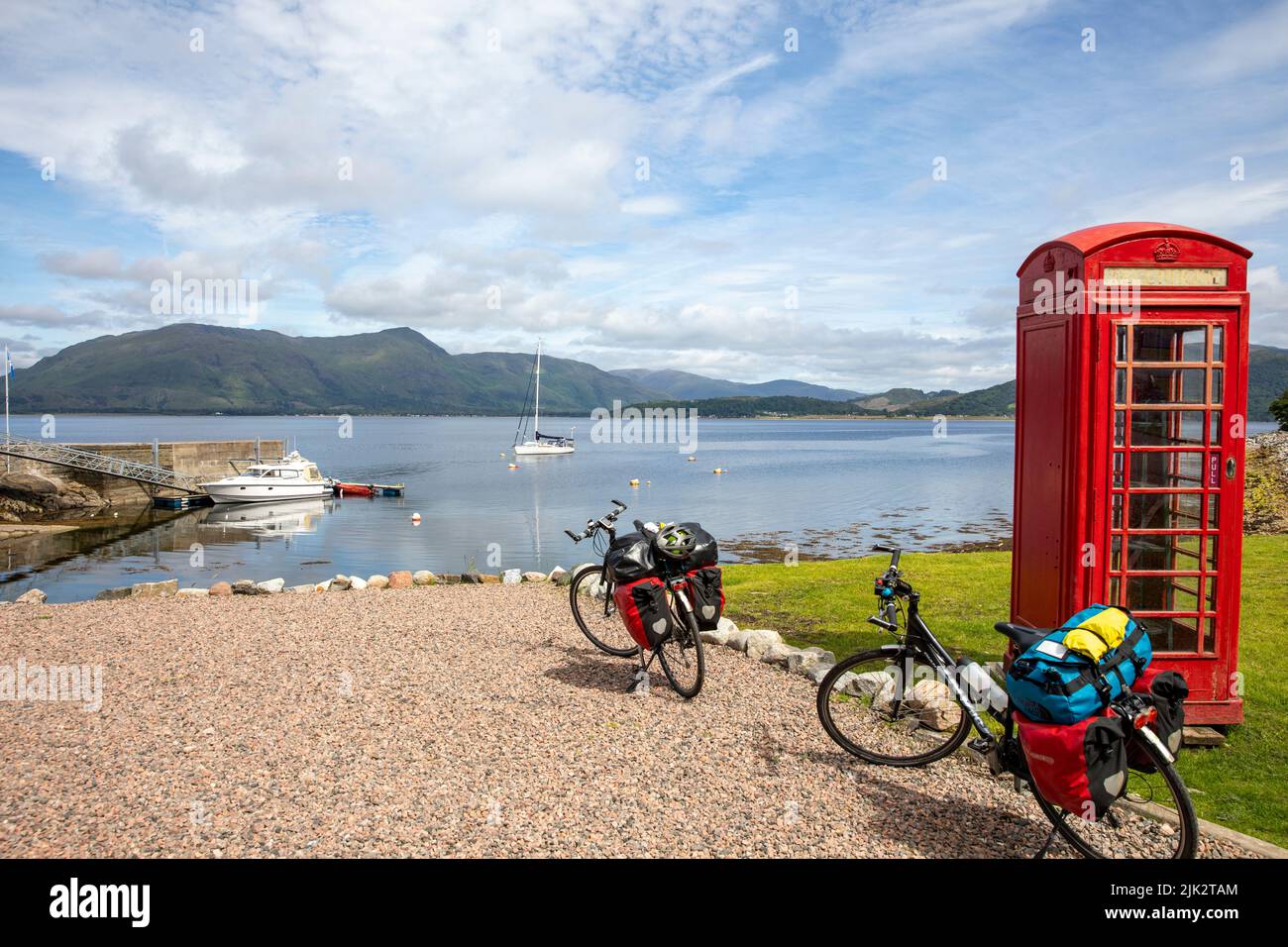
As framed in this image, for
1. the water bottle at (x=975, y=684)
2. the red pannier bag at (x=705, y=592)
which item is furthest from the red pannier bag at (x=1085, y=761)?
the red pannier bag at (x=705, y=592)

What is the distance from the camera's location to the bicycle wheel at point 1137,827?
12.6 feet

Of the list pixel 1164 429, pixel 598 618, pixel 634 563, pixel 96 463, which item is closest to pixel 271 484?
pixel 96 463

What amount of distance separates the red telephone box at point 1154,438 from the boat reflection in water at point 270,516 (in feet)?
112

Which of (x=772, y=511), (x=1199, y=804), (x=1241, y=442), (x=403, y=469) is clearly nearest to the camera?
(x=1199, y=804)

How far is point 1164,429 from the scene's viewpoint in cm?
598

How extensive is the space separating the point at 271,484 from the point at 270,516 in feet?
18.2

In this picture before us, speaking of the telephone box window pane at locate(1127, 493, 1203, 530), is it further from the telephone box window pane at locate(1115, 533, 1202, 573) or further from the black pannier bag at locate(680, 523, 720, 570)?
the black pannier bag at locate(680, 523, 720, 570)

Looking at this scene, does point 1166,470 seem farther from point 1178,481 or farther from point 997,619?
point 997,619

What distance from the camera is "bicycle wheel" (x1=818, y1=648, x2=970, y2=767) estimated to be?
5480 millimetres

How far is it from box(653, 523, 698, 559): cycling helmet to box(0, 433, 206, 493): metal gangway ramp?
44.9m

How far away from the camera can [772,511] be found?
4028cm
